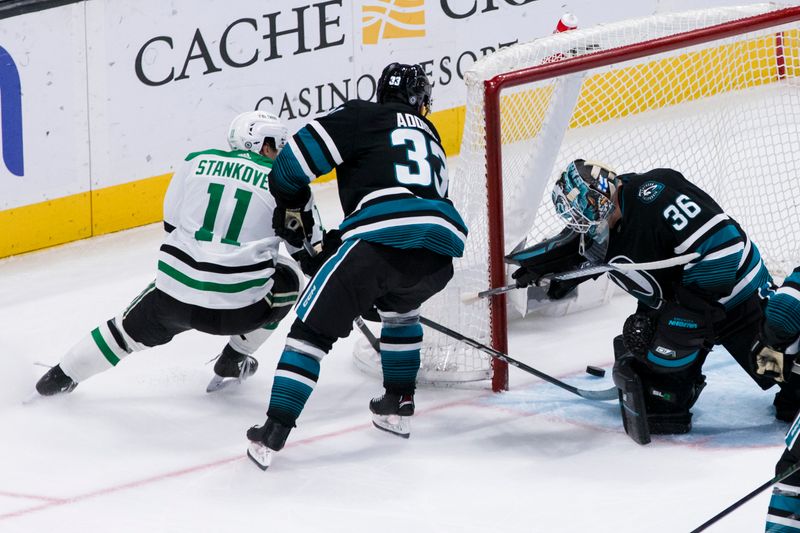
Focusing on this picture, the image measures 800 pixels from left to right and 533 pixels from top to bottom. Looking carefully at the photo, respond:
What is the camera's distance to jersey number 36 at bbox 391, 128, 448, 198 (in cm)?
384

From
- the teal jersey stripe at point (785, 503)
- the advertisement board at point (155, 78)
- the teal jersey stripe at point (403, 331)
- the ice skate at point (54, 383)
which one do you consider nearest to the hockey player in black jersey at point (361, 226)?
the teal jersey stripe at point (403, 331)

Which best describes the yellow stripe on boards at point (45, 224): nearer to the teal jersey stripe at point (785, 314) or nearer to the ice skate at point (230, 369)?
the ice skate at point (230, 369)

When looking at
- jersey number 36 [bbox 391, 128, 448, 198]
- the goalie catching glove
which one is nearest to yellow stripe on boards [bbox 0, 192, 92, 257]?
jersey number 36 [bbox 391, 128, 448, 198]

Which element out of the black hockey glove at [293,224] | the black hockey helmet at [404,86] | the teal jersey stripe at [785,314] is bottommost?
the black hockey glove at [293,224]

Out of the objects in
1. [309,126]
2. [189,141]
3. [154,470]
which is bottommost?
[154,470]

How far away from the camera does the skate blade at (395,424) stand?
407 centimetres

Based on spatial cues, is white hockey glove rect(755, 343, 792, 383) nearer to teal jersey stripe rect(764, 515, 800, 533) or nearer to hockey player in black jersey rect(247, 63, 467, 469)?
teal jersey stripe rect(764, 515, 800, 533)

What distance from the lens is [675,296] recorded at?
13.0 ft

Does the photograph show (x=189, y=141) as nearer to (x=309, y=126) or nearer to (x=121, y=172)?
(x=121, y=172)

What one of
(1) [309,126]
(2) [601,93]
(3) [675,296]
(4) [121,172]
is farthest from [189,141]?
(3) [675,296]

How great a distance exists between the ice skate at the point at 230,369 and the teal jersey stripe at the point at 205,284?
38 centimetres

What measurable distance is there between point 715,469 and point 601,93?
1956 millimetres

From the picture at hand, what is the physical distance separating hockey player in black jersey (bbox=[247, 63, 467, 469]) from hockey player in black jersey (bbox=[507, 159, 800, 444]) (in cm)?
37

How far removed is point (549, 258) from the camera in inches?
165
